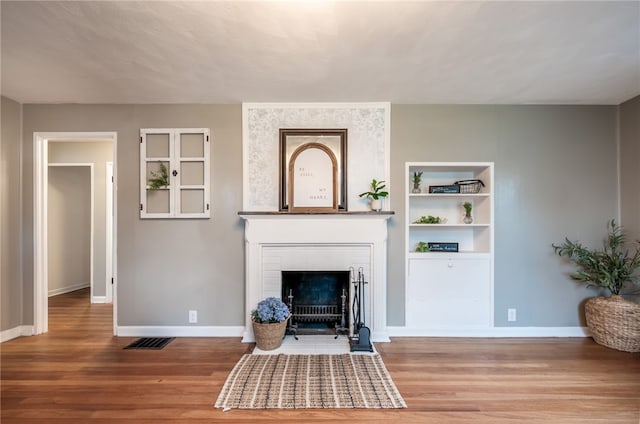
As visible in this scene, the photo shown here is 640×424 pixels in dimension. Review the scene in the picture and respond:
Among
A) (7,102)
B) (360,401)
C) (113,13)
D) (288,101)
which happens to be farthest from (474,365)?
(7,102)

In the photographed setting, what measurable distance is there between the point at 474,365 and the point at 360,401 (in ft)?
3.74

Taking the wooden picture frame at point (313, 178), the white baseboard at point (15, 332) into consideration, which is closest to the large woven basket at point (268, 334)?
the wooden picture frame at point (313, 178)

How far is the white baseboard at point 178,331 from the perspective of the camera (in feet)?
10.1

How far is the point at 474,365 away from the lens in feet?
8.20

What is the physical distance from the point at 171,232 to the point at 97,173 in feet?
8.27

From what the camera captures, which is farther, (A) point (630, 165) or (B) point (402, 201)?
(B) point (402, 201)

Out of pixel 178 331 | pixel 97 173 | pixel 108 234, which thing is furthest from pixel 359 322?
pixel 97 173

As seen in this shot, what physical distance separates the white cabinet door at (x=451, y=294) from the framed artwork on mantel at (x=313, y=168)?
114 cm

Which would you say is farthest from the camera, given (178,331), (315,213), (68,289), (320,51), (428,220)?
(68,289)

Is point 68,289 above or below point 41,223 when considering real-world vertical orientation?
below

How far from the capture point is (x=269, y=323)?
2.73 m

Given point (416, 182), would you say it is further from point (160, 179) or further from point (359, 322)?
point (160, 179)

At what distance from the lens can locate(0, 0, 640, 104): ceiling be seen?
174cm

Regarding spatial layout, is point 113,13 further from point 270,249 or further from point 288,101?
point 270,249
